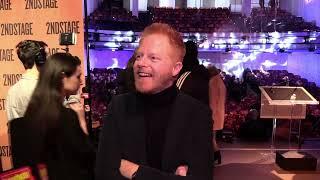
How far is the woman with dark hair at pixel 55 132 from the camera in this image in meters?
2.08

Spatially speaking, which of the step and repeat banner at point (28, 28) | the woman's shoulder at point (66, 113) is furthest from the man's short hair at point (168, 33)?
the step and repeat banner at point (28, 28)

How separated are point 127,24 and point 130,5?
417 cm

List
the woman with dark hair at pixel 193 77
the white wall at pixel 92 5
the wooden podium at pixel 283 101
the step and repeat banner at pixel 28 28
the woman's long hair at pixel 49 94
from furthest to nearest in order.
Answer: the white wall at pixel 92 5 < the wooden podium at pixel 283 101 < the woman with dark hair at pixel 193 77 < the step and repeat banner at pixel 28 28 < the woman's long hair at pixel 49 94

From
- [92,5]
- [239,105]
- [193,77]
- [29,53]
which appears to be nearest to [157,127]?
[29,53]

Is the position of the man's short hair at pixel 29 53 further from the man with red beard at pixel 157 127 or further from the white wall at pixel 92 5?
the white wall at pixel 92 5

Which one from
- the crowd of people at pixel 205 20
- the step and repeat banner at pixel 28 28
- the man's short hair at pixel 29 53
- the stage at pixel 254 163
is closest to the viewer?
the man's short hair at pixel 29 53

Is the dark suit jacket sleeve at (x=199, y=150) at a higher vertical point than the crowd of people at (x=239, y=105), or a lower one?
higher

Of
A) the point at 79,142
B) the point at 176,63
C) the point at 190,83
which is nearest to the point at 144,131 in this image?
the point at 176,63

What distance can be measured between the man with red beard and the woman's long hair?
499mm

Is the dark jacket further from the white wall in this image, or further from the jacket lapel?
the white wall

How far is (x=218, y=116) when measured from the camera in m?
Answer: 5.51

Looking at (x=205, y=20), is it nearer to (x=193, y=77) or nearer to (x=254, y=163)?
(x=254, y=163)

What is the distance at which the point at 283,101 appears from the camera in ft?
19.2

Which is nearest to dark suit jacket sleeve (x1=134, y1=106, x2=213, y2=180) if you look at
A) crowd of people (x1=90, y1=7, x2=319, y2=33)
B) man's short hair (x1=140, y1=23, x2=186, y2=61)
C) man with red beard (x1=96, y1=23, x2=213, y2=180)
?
man with red beard (x1=96, y1=23, x2=213, y2=180)
